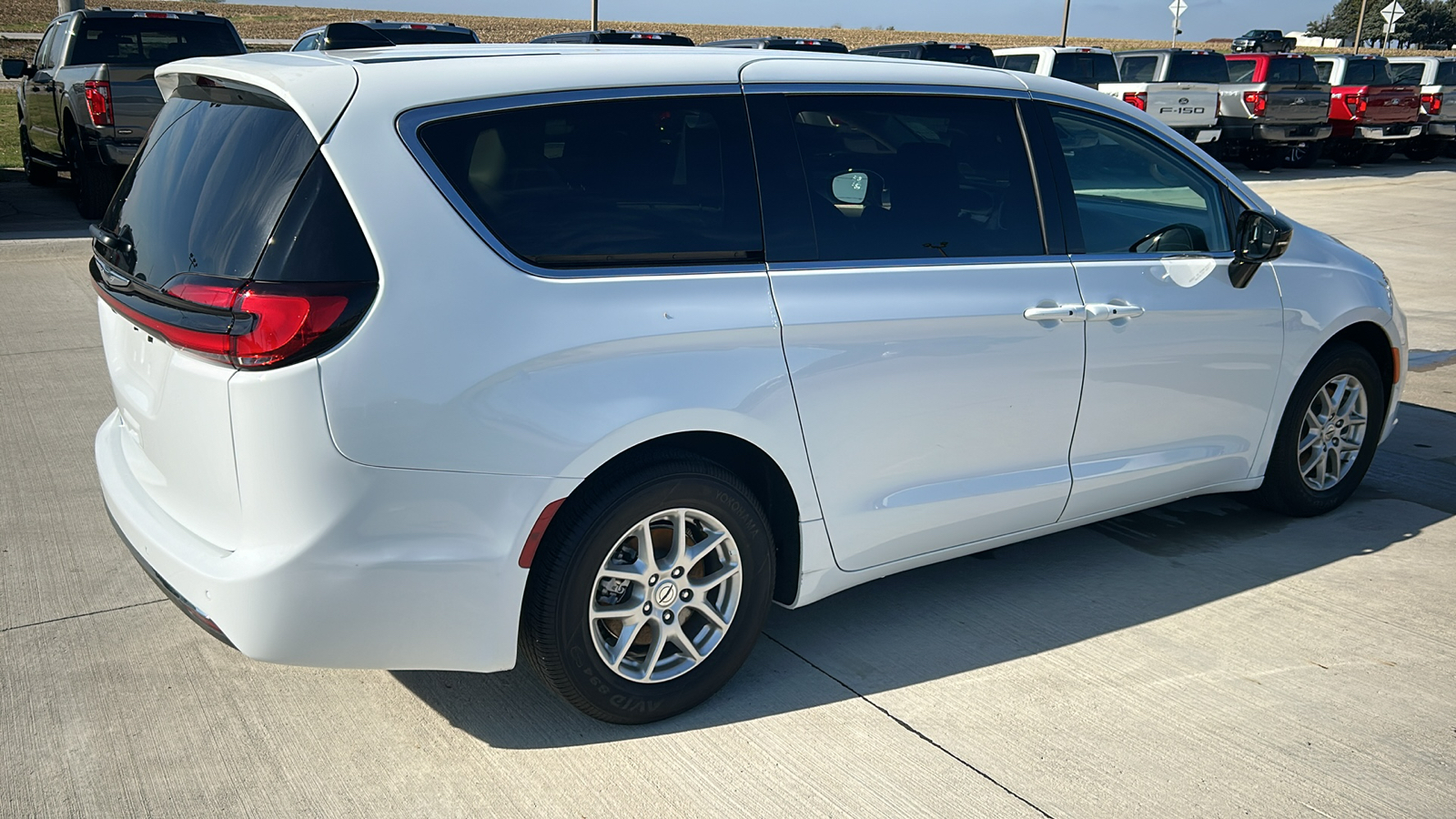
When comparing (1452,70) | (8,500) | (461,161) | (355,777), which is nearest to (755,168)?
(461,161)

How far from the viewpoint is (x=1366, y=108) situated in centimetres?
2217

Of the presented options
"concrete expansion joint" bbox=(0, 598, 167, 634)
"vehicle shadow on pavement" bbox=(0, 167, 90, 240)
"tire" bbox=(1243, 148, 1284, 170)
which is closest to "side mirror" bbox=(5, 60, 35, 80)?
"vehicle shadow on pavement" bbox=(0, 167, 90, 240)

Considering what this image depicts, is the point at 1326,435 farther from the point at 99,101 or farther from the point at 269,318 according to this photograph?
the point at 99,101

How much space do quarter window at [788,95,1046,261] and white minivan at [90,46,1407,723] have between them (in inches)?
0.4

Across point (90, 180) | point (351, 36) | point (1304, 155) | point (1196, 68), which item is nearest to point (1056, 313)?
point (90, 180)

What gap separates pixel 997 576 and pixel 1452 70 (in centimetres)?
2615

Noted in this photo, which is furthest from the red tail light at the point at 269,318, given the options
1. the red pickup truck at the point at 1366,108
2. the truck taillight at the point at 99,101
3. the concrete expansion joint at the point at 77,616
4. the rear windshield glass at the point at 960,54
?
the red pickup truck at the point at 1366,108

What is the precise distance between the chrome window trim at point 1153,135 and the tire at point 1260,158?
19.4 metres

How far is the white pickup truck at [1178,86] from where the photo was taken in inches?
755

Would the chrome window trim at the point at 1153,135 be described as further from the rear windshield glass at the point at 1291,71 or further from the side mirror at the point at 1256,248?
the rear windshield glass at the point at 1291,71

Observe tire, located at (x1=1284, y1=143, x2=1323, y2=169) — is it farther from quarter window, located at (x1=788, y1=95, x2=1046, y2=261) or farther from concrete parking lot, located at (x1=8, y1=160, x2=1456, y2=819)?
quarter window, located at (x1=788, y1=95, x2=1046, y2=261)

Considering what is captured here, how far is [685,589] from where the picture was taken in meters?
Result: 3.22

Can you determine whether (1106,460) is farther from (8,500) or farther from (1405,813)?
(8,500)

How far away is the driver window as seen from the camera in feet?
13.1
